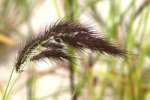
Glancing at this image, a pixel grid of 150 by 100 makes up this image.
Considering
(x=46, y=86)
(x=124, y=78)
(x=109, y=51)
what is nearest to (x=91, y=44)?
(x=109, y=51)

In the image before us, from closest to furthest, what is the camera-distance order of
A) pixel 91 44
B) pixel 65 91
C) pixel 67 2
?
1. pixel 91 44
2. pixel 67 2
3. pixel 65 91

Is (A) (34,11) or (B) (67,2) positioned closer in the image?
(B) (67,2)

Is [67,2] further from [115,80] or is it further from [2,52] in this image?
[2,52]

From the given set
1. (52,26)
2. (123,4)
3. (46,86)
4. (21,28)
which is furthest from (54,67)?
(52,26)

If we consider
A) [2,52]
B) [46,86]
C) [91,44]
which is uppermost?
[91,44]

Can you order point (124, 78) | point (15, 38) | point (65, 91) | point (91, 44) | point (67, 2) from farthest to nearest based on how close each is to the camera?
1. point (15, 38)
2. point (65, 91)
3. point (124, 78)
4. point (67, 2)
5. point (91, 44)

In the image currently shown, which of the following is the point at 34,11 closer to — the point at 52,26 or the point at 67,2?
the point at 67,2

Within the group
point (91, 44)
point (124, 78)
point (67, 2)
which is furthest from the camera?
point (124, 78)

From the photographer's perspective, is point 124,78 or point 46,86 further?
point 46,86

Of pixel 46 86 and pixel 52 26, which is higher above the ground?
pixel 52 26
